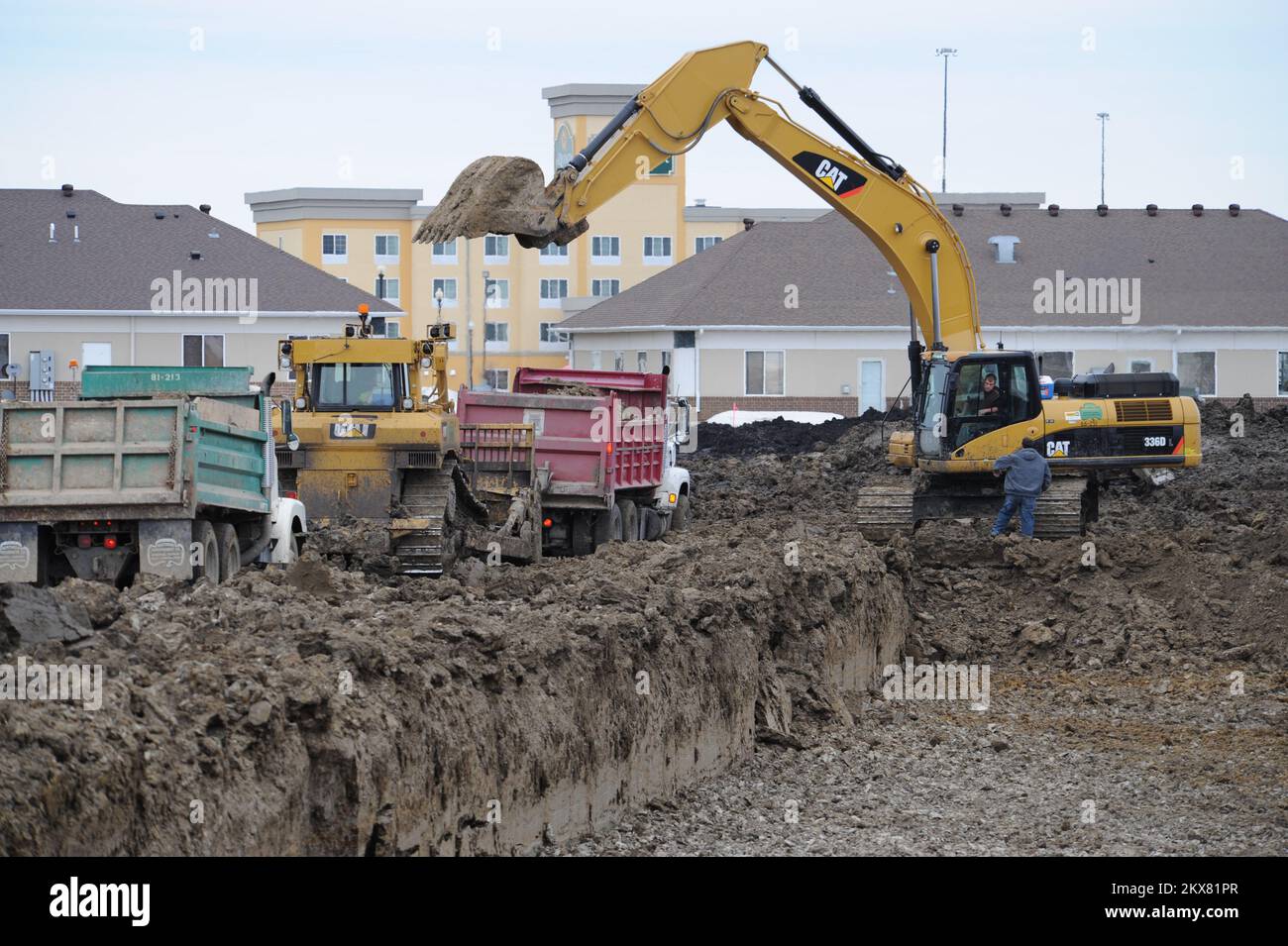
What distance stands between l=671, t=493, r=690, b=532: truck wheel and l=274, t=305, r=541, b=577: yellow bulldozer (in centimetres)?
503

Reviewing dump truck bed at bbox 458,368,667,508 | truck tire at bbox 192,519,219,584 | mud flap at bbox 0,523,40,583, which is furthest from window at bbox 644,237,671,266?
mud flap at bbox 0,523,40,583

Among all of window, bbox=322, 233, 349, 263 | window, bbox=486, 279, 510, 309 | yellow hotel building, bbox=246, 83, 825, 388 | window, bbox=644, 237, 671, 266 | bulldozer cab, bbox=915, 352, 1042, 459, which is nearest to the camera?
bulldozer cab, bbox=915, 352, 1042, 459

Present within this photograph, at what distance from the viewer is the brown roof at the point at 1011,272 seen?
4847cm

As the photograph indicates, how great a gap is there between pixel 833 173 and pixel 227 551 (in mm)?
9670

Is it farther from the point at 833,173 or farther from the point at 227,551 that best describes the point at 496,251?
the point at 227,551

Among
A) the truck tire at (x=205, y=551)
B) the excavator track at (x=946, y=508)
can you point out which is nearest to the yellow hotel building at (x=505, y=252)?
the excavator track at (x=946, y=508)

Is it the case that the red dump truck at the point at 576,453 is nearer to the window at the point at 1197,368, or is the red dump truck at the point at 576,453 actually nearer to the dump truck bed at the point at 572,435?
the dump truck bed at the point at 572,435

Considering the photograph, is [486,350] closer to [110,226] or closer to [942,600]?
[110,226]

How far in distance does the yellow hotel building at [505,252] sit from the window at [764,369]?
77.6 ft

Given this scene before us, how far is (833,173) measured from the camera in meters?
21.6

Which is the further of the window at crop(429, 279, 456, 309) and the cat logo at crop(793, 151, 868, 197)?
the window at crop(429, 279, 456, 309)

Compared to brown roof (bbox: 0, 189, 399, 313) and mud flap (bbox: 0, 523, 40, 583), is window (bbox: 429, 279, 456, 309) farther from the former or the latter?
mud flap (bbox: 0, 523, 40, 583)

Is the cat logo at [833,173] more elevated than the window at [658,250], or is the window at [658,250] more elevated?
the window at [658,250]

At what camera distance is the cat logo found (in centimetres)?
2152
